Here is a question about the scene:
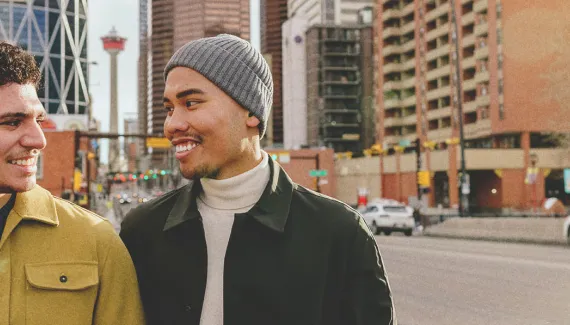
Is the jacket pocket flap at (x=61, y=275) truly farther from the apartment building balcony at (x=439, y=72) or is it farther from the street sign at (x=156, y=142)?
the apartment building balcony at (x=439, y=72)

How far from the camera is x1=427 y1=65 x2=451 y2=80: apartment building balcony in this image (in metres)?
78.0

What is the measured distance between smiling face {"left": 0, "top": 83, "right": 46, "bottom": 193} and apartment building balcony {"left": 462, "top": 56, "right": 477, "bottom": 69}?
234ft

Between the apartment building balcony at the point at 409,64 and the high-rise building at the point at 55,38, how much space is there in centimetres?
4046

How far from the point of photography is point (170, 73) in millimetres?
2818

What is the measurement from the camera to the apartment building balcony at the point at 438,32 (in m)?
78.3

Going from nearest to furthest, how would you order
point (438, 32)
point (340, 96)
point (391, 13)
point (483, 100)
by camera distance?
point (483, 100)
point (438, 32)
point (391, 13)
point (340, 96)

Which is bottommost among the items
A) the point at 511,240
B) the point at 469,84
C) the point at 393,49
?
the point at 511,240

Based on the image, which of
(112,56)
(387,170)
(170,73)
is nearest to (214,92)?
(170,73)

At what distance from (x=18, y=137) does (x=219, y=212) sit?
2.46 feet

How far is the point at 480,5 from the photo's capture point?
6912 centimetres

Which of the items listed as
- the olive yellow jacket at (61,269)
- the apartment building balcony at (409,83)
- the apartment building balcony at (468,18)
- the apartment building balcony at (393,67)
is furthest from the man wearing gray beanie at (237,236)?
the apartment building balcony at (393,67)

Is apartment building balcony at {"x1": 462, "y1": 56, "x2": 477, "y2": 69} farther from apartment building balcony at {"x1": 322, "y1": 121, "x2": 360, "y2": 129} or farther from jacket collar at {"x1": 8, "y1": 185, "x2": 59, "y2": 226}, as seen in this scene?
jacket collar at {"x1": 8, "y1": 185, "x2": 59, "y2": 226}

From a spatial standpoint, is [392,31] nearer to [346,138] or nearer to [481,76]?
[481,76]

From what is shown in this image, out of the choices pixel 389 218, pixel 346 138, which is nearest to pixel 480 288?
pixel 389 218
